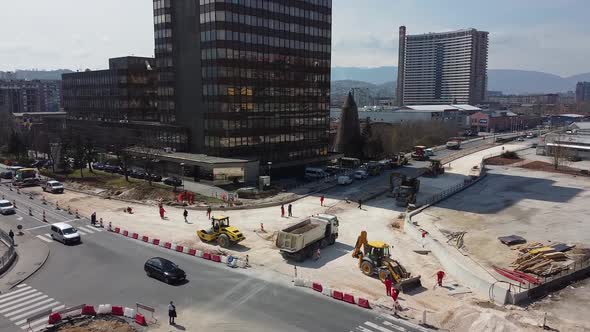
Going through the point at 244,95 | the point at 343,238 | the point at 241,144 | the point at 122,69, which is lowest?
the point at 343,238

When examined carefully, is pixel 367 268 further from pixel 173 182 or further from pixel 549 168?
pixel 549 168

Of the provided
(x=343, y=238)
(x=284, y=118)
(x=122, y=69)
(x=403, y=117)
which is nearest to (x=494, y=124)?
(x=403, y=117)

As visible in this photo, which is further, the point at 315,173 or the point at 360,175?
the point at 315,173

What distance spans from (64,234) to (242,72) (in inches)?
1571

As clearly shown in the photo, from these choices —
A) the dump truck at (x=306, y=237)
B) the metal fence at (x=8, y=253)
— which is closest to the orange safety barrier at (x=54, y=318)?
the metal fence at (x=8, y=253)

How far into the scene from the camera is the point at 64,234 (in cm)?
4053

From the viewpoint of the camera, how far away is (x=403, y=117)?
161 meters

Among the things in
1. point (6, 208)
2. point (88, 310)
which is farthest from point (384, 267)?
point (6, 208)

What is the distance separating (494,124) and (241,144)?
14459 centimetres

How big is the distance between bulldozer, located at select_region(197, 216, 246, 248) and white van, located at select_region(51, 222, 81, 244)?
11.1 metres

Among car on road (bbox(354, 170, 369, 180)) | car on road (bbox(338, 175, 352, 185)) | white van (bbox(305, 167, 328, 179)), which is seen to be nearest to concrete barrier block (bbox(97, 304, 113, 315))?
car on road (bbox(338, 175, 352, 185))

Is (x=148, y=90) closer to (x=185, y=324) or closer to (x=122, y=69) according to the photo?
(x=122, y=69)

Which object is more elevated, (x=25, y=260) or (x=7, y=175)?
(x=7, y=175)

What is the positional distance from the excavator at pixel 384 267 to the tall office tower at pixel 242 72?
4271 centimetres
